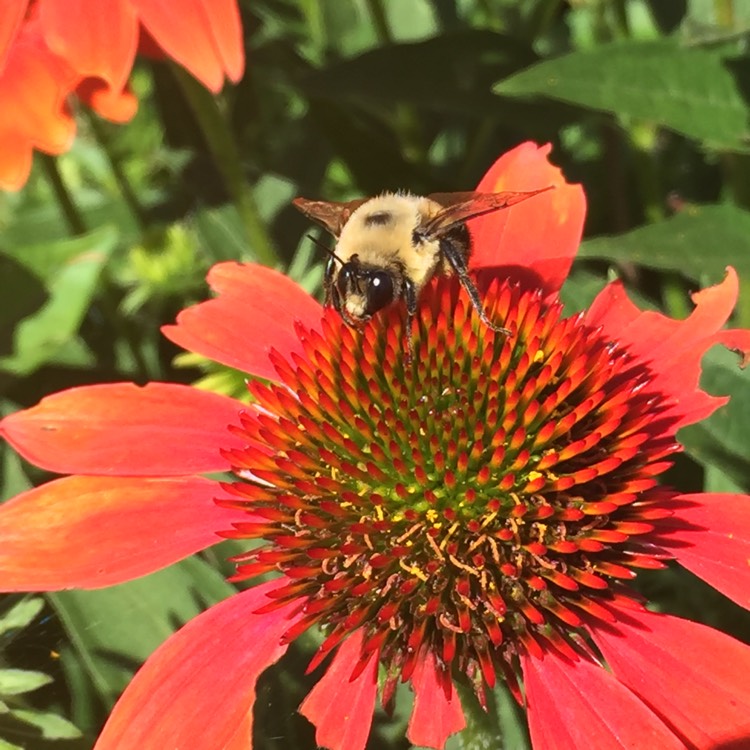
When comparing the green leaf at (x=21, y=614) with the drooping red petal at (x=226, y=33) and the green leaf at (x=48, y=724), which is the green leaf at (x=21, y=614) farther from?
the drooping red petal at (x=226, y=33)

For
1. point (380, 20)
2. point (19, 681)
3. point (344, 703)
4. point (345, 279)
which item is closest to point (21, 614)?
point (19, 681)

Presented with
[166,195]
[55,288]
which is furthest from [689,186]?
[55,288]

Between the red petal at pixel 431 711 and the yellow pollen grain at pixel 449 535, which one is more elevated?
the yellow pollen grain at pixel 449 535

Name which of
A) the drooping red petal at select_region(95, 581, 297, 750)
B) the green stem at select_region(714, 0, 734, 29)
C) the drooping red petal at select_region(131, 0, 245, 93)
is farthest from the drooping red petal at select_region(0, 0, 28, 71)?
the green stem at select_region(714, 0, 734, 29)

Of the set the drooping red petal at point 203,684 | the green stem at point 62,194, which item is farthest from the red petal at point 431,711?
the green stem at point 62,194

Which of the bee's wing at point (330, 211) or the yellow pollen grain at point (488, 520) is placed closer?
the yellow pollen grain at point (488, 520)
